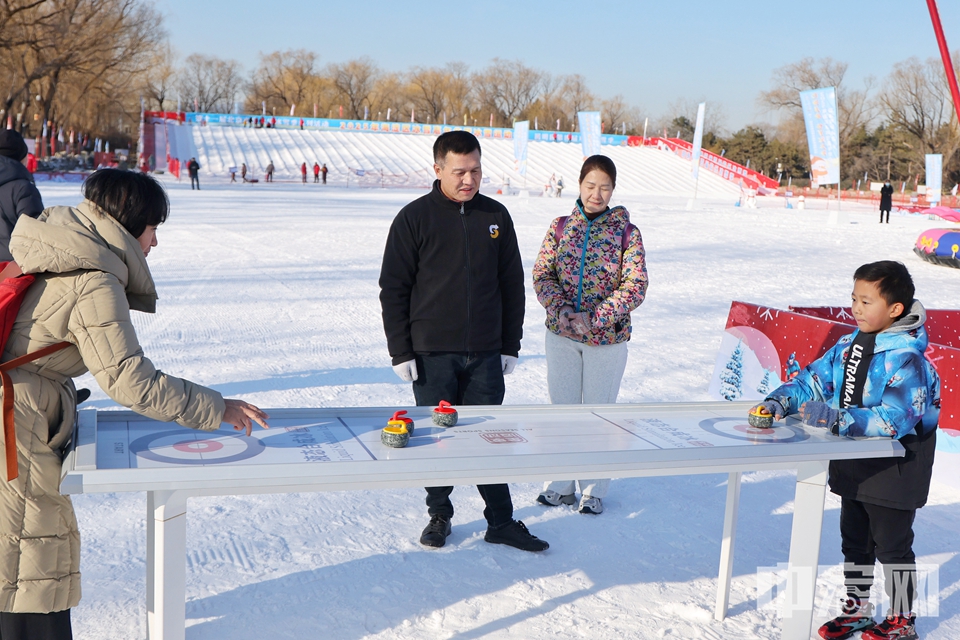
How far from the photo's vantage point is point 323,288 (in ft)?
30.0

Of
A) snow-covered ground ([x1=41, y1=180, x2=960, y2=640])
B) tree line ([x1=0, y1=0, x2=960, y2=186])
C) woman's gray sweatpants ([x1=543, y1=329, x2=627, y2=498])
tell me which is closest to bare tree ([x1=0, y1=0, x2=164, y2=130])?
tree line ([x1=0, y1=0, x2=960, y2=186])

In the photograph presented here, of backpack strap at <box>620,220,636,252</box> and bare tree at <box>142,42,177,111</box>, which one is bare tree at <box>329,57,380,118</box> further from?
backpack strap at <box>620,220,636,252</box>

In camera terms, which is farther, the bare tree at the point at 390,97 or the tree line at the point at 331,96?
the bare tree at the point at 390,97

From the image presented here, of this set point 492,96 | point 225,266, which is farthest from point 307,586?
point 492,96

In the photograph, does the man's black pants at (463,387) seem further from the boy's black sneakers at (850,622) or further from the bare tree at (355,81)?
the bare tree at (355,81)

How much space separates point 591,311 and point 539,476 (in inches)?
62.9

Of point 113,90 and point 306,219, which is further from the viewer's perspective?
point 113,90

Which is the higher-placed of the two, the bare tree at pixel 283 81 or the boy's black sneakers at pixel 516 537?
the bare tree at pixel 283 81

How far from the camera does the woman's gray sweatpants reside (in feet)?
11.6

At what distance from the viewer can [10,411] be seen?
70.3 inches

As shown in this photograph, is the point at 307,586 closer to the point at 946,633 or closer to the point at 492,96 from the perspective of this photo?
the point at 946,633

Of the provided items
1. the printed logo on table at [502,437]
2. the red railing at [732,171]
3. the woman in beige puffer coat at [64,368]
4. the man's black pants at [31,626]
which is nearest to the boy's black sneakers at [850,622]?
the printed logo on table at [502,437]

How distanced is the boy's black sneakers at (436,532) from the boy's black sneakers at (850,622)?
4.60 feet

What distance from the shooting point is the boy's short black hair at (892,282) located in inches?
97.7
